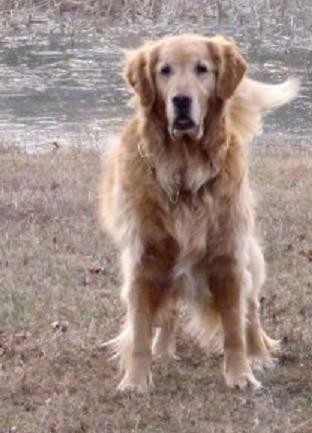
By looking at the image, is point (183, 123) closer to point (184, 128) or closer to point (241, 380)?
point (184, 128)

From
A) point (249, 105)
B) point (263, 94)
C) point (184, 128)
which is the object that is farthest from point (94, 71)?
point (184, 128)

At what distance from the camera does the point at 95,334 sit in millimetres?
6270

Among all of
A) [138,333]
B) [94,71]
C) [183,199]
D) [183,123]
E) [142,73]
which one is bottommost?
[94,71]

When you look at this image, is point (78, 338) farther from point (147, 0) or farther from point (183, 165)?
point (147, 0)

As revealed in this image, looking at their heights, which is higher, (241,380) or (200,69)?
(200,69)

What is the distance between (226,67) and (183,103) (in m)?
0.40

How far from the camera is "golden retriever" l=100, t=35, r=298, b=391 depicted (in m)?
5.57

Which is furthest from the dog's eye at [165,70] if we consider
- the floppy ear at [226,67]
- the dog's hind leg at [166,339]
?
the dog's hind leg at [166,339]

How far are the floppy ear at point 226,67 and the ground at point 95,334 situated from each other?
144 centimetres

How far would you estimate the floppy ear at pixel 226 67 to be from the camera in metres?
5.63

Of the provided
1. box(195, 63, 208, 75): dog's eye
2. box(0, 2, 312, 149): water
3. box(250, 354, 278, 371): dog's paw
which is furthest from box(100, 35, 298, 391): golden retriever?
box(0, 2, 312, 149): water

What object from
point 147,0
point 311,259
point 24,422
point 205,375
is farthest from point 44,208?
point 147,0

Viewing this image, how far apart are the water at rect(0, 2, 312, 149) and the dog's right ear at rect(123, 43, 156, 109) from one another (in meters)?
7.03

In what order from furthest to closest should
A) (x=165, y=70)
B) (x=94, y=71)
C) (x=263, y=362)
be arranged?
1. (x=94, y=71)
2. (x=263, y=362)
3. (x=165, y=70)
